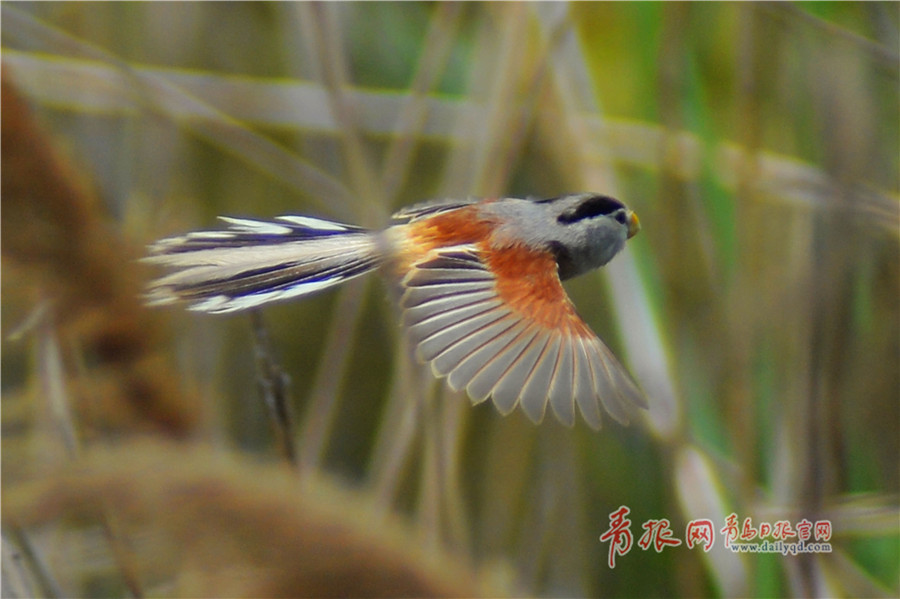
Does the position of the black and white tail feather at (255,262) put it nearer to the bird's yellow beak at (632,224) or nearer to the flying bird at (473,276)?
the flying bird at (473,276)

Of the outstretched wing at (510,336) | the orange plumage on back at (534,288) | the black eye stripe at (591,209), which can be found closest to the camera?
the outstretched wing at (510,336)

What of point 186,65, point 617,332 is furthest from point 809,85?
point 186,65

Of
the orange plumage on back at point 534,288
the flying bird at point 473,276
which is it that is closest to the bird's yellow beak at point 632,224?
the flying bird at point 473,276

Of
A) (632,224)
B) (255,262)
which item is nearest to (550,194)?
(632,224)

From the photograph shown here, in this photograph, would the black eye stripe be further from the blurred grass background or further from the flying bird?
the blurred grass background

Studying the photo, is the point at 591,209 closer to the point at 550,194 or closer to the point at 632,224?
the point at 632,224
